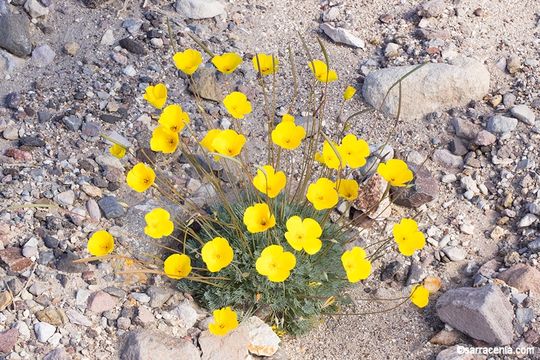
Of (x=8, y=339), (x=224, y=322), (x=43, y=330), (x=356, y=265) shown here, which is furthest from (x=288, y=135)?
(x=8, y=339)

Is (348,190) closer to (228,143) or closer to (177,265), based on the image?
(228,143)

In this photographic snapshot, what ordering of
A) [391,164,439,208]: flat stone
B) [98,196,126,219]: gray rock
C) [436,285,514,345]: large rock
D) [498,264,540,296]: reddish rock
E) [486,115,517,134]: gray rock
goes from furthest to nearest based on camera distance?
[486,115,517,134]: gray rock < [391,164,439,208]: flat stone < [98,196,126,219]: gray rock < [498,264,540,296]: reddish rock < [436,285,514,345]: large rock

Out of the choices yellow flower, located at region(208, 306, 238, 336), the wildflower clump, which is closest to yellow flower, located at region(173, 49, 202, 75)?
the wildflower clump

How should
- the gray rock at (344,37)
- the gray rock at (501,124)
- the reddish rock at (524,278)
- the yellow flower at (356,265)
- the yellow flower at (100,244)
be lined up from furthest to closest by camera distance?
1. the gray rock at (344,37)
2. the gray rock at (501,124)
3. the reddish rock at (524,278)
4. the yellow flower at (100,244)
5. the yellow flower at (356,265)

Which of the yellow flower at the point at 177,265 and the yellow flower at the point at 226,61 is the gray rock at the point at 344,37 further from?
the yellow flower at the point at 177,265

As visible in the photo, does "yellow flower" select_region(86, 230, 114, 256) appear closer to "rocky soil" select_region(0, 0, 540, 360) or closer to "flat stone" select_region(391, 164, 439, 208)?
"rocky soil" select_region(0, 0, 540, 360)

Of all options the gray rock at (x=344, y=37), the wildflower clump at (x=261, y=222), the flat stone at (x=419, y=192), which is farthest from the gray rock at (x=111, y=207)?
the gray rock at (x=344, y=37)

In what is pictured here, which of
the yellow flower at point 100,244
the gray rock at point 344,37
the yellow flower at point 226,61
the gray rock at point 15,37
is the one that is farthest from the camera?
the gray rock at point 344,37
